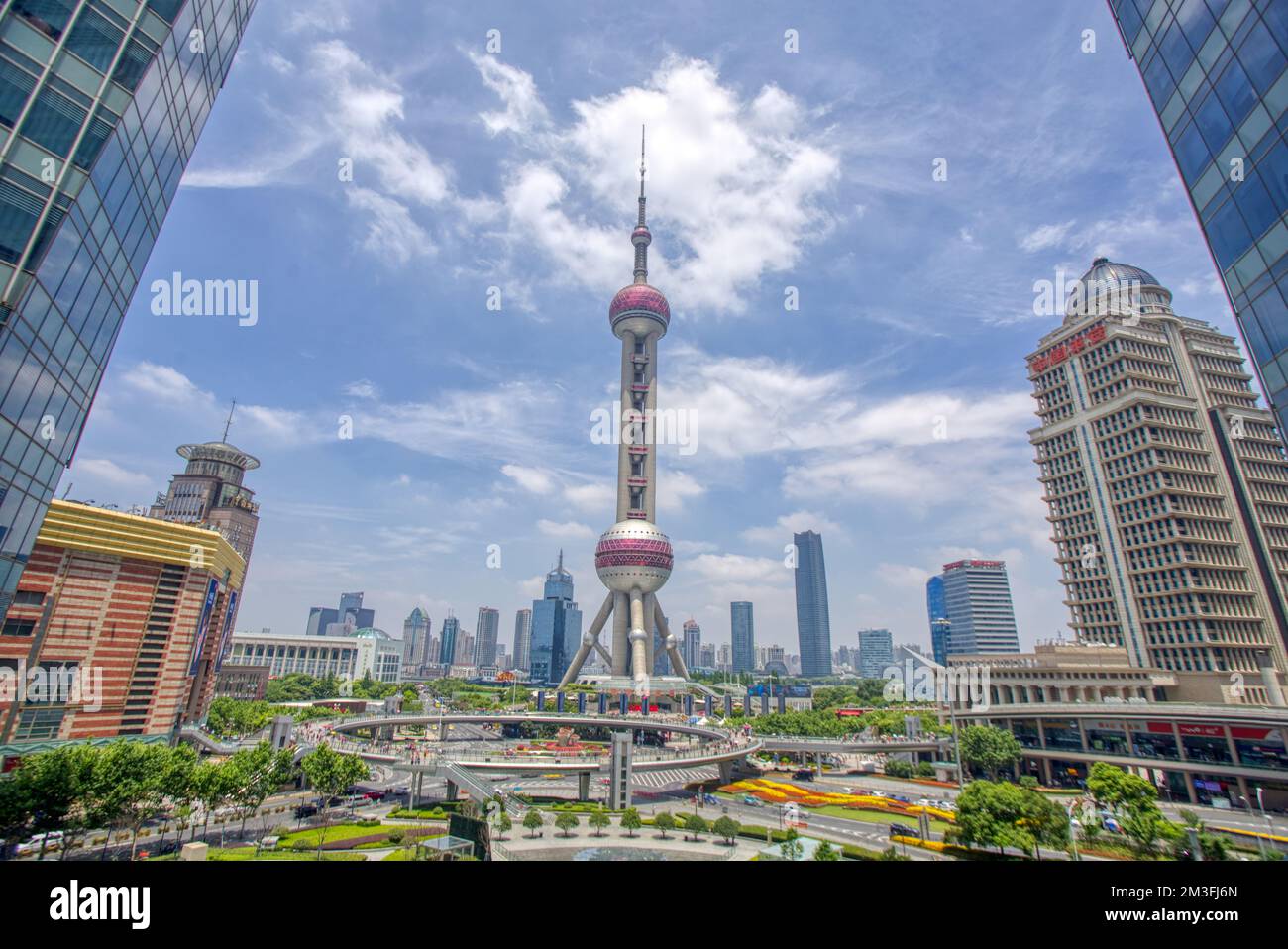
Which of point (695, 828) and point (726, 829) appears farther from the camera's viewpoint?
point (695, 828)

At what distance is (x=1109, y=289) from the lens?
90688mm

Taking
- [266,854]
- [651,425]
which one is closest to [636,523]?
[651,425]

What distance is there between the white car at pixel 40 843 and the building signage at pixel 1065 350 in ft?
370

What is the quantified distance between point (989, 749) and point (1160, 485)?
126 ft

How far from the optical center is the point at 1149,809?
108 ft

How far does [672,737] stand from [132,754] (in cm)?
7060

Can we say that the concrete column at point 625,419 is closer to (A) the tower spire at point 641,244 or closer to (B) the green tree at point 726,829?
(A) the tower spire at point 641,244

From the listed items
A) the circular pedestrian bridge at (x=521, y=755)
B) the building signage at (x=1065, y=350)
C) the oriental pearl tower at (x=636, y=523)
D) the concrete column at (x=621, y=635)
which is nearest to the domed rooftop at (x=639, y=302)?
the oriental pearl tower at (x=636, y=523)

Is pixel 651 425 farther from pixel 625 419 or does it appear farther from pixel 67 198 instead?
pixel 67 198

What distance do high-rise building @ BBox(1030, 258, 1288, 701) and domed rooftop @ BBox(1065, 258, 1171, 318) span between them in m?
0.20

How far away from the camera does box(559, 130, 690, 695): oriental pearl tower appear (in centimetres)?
13562
